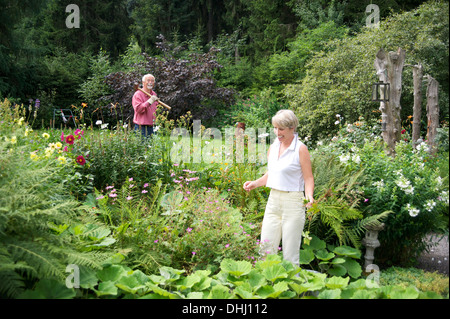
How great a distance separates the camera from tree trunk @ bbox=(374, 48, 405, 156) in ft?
15.8

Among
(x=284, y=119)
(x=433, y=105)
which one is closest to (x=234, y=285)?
(x=284, y=119)

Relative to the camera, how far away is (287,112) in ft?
9.18

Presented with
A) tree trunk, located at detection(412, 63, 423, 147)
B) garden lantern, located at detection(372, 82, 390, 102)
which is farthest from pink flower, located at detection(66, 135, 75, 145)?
tree trunk, located at detection(412, 63, 423, 147)

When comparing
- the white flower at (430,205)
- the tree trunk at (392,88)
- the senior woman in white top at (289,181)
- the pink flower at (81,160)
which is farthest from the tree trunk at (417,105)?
the pink flower at (81,160)

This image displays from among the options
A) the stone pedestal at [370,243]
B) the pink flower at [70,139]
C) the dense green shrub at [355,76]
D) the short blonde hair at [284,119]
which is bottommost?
the stone pedestal at [370,243]

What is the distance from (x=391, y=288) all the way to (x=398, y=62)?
3.62 m

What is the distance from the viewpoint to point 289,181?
9.33 feet

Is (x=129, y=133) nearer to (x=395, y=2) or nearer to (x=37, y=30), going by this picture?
(x=395, y=2)

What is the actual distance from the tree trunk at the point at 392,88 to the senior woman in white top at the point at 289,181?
93.7 inches

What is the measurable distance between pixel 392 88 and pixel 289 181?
2.77 m

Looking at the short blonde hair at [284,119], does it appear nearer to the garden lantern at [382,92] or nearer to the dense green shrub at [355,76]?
the garden lantern at [382,92]

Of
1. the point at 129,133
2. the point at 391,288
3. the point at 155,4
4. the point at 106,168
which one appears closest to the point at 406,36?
the point at 129,133

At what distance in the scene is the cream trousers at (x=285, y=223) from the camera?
286 cm
